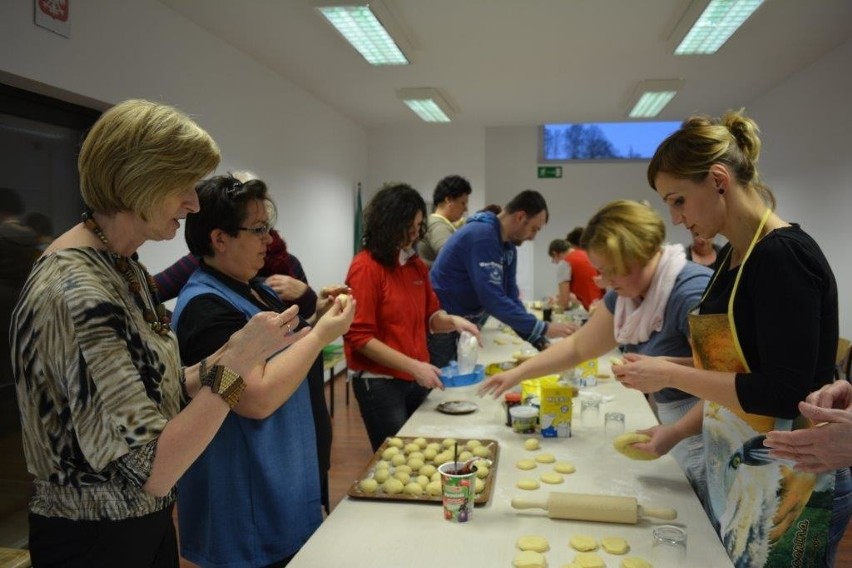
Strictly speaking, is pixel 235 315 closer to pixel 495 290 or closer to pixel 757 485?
pixel 757 485

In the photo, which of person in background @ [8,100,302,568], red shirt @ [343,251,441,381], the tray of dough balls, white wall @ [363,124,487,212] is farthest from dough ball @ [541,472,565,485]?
white wall @ [363,124,487,212]

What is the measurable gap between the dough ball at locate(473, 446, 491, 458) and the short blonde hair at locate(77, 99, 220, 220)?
1.23 metres

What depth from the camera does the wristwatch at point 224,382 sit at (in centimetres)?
112

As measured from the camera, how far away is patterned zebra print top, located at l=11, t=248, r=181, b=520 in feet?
3.29

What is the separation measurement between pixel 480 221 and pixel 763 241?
2186 mm

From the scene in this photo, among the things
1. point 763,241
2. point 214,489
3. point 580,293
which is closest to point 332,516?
point 214,489

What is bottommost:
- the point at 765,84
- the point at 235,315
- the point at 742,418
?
the point at 742,418

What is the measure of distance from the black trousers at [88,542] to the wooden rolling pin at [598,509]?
918mm

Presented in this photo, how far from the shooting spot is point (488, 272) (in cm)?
344

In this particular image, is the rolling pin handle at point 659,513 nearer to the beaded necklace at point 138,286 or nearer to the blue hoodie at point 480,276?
the beaded necklace at point 138,286

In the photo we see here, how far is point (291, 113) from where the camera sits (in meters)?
5.84

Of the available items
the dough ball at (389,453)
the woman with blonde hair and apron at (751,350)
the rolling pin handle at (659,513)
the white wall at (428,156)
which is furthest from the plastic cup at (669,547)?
the white wall at (428,156)

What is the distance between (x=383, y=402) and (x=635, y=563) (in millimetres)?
1363

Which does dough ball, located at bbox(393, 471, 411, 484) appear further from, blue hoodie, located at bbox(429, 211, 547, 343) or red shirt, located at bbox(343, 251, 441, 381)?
blue hoodie, located at bbox(429, 211, 547, 343)
